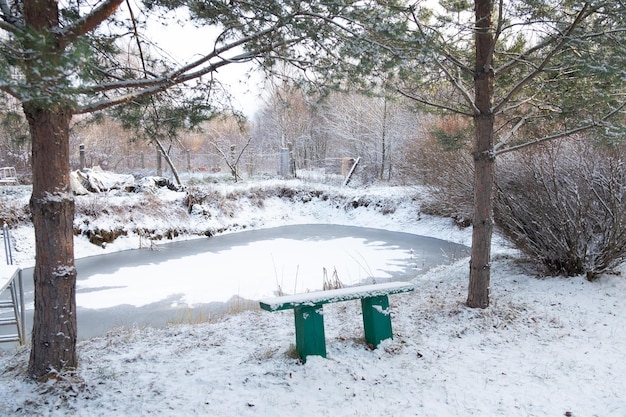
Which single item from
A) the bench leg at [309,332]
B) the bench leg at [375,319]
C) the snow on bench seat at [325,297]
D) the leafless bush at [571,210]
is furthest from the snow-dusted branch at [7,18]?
the leafless bush at [571,210]

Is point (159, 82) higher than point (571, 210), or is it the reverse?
point (159, 82)

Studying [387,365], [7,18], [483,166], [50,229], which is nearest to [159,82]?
[7,18]

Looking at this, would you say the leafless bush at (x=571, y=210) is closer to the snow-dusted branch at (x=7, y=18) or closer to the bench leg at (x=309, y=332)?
the bench leg at (x=309, y=332)

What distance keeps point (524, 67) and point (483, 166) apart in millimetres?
1930

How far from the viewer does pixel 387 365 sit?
3318 millimetres

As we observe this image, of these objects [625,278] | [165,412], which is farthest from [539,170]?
[165,412]

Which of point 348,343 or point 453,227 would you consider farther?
point 453,227

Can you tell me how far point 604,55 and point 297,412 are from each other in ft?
13.1

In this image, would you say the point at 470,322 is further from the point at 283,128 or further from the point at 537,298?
the point at 283,128

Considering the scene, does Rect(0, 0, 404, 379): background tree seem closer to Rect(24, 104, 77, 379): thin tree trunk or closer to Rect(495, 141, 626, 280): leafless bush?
Rect(24, 104, 77, 379): thin tree trunk

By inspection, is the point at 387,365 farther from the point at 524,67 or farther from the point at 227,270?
the point at 227,270

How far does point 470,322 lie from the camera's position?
425 centimetres

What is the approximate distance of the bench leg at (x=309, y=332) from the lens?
129 inches

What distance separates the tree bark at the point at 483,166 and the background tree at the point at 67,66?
1585mm
